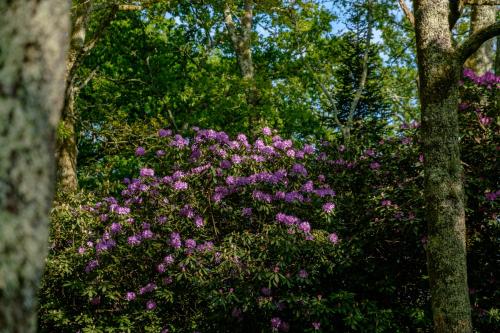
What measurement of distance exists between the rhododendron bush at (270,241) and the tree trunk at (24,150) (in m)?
4.86

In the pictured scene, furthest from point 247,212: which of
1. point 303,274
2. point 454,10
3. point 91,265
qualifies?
point 454,10

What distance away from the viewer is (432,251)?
15.7 feet

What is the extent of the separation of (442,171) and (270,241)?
8.19 ft

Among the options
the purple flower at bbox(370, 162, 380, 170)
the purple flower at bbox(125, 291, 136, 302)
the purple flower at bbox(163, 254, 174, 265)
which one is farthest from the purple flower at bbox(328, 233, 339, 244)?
the purple flower at bbox(125, 291, 136, 302)

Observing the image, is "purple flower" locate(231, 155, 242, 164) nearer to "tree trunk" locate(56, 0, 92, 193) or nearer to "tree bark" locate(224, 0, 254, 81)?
"tree trunk" locate(56, 0, 92, 193)

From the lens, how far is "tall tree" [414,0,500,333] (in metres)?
4.68

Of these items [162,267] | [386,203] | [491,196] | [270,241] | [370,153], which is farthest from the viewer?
[370,153]

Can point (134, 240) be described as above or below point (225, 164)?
below

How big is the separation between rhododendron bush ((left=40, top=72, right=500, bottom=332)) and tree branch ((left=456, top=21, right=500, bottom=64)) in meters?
2.38

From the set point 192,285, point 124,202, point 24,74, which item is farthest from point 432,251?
point 124,202

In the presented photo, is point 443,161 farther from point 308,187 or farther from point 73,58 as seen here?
point 73,58

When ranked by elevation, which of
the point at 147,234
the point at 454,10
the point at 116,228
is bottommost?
the point at 147,234

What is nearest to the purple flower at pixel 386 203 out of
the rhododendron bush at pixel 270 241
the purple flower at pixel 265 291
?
the rhododendron bush at pixel 270 241

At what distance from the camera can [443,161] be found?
15.8 feet
